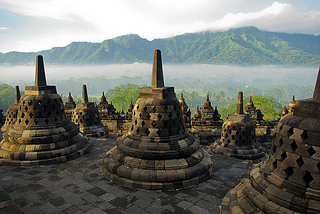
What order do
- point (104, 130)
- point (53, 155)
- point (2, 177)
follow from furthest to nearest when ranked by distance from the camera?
1. point (104, 130)
2. point (53, 155)
3. point (2, 177)

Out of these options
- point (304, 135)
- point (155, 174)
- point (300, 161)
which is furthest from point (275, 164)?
point (155, 174)

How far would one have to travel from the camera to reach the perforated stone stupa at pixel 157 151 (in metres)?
6.07

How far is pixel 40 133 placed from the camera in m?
8.28

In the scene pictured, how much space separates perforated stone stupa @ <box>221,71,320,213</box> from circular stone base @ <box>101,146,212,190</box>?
214 centimetres

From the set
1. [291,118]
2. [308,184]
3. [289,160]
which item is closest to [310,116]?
[291,118]

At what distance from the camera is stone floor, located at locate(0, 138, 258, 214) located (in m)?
4.93

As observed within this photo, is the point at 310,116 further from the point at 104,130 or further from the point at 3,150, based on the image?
the point at 104,130

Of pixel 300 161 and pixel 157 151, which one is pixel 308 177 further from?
pixel 157 151

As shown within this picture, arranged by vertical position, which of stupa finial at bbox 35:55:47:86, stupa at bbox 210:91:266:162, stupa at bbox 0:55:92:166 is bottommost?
stupa at bbox 210:91:266:162

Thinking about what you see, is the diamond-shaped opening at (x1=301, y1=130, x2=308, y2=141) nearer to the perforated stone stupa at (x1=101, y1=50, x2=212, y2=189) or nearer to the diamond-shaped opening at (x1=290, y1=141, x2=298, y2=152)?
the diamond-shaped opening at (x1=290, y1=141, x2=298, y2=152)

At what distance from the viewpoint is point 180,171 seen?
20.2 feet

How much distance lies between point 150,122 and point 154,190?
212 centimetres

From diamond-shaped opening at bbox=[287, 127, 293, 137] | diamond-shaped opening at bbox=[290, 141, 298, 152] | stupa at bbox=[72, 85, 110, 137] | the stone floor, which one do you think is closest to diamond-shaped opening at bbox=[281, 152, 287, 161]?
diamond-shaped opening at bbox=[290, 141, 298, 152]

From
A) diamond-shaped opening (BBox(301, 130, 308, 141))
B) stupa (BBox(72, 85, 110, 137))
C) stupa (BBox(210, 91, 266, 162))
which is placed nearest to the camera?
diamond-shaped opening (BBox(301, 130, 308, 141))
